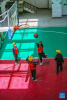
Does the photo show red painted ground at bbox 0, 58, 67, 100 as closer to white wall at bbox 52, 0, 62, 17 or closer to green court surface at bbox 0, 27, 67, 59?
green court surface at bbox 0, 27, 67, 59

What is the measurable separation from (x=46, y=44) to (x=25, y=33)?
332 centimetres

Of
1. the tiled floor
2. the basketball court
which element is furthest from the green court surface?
the tiled floor

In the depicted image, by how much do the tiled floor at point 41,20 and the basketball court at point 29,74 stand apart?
3262 mm

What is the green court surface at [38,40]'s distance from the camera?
44.4 feet

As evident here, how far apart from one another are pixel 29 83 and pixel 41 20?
11842 mm

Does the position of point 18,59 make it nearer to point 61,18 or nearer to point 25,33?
point 25,33

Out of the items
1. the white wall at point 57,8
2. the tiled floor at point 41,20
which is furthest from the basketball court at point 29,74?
the white wall at point 57,8

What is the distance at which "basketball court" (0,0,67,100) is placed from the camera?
9.09 m

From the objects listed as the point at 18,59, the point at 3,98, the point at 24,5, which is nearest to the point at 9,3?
the point at 24,5

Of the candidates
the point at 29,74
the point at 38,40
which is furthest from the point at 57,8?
the point at 29,74

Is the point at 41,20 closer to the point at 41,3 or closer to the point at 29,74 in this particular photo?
the point at 41,3

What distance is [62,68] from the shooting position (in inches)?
437

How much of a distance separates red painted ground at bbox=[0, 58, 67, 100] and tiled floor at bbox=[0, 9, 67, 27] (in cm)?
807

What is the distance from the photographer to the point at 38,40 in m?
15.5
